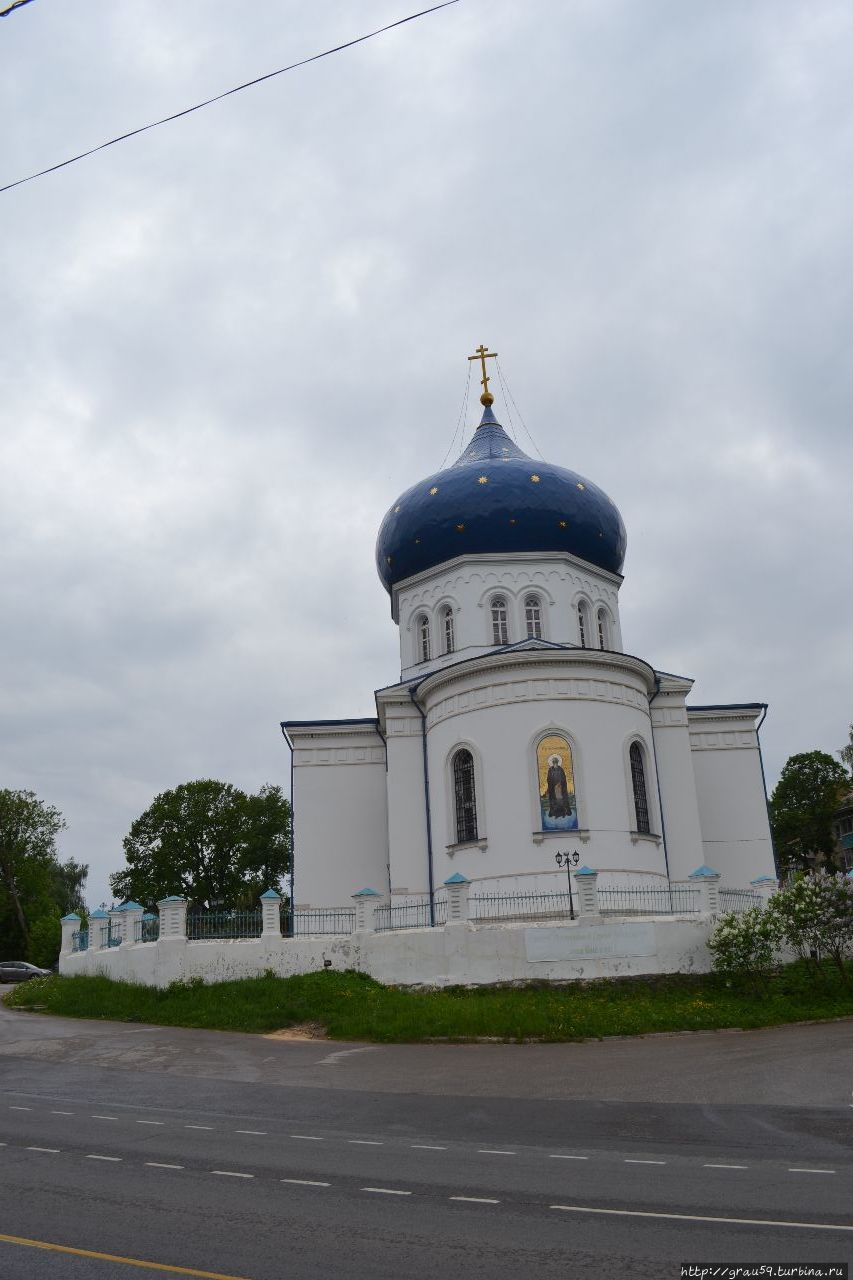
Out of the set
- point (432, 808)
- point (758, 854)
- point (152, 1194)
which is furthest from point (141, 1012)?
point (758, 854)

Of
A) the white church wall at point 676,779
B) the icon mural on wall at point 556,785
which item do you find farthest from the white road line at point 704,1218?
the white church wall at point 676,779

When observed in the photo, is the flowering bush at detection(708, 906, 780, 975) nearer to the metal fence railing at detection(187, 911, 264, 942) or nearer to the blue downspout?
the blue downspout

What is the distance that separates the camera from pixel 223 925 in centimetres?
1895

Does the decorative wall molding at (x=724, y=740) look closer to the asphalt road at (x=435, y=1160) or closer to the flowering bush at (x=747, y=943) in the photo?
the flowering bush at (x=747, y=943)

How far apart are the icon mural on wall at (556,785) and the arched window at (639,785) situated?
1.65 meters

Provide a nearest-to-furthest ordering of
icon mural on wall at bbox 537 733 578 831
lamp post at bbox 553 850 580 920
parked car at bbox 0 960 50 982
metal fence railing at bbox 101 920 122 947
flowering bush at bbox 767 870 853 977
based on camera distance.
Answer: flowering bush at bbox 767 870 853 977 < lamp post at bbox 553 850 580 920 < icon mural on wall at bbox 537 733 578 831 < metal fence railing at bbox 101 920 122 947 < parked car at bbox 0 960 50 982

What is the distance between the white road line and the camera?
5520 millimetres

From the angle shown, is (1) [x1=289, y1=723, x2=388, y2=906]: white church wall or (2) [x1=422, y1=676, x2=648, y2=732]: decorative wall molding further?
(1) [x1=289, y1=723, x2=388, y2=906]: white church wall

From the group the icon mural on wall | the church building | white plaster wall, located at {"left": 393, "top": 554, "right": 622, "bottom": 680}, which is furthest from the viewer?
white plaster wall, located at {"left": 393, "top": 554, "right": 622, "bottom": 680}

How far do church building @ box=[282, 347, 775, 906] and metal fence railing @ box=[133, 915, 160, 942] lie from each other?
5311mm

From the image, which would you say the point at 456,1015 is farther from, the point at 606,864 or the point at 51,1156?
the point at 51,1156

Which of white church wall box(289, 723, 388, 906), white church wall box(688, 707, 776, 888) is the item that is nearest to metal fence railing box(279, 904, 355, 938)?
white church wall box(289, 723, 388, 906)

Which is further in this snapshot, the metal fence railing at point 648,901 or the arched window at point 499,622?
the arched window at point 499,622

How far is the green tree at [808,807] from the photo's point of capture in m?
48.0
